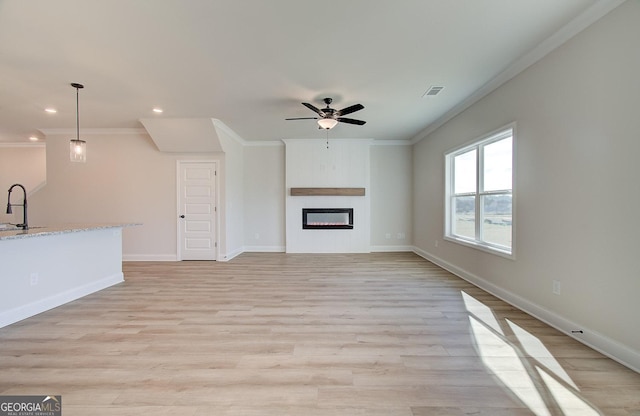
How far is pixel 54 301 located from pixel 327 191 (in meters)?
4.80

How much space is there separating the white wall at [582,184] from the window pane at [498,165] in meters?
0.29

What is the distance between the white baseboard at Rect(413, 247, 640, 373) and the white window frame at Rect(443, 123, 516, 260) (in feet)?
1.57

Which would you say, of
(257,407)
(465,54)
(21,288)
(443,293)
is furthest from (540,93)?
(21,288)

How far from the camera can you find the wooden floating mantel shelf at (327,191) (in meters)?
6.13

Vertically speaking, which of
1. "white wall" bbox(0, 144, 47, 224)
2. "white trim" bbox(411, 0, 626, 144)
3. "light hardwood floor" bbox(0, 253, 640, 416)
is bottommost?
"light hardwood floor" bbox(0, 253, 640, 416)

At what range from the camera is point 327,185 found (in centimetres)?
624

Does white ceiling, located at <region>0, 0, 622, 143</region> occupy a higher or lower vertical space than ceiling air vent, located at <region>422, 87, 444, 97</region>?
lower

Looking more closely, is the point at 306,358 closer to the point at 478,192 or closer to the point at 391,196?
the point at 478,192

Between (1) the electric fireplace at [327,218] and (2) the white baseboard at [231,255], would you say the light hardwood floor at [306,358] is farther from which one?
(1) the electric fireplace at [327,218]

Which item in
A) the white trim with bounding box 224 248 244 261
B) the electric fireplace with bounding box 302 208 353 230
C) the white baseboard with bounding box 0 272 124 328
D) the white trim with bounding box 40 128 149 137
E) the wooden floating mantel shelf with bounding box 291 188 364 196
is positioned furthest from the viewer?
the electric fireplace with bounding box 302 208 353 230

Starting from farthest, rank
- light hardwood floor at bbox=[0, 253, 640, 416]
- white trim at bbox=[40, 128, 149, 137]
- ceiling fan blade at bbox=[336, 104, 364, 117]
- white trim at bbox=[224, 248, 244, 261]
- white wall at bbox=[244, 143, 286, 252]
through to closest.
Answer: white wall at bbox=[244, 143, 286, 252] → white trim at bbox=[224, 248, 244, 261] → white trim at bbox=[40, 128, 149, 137] → ceiling fan blade at bbox=[336, 104, 364, 117] → light hardwood floor at bbox=[0, 253, 640, 416]

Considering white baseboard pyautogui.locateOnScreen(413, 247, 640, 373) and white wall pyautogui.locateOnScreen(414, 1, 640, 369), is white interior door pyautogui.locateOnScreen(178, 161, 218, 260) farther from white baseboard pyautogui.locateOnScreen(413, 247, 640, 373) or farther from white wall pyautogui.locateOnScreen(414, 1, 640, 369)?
white wall pyautogui.locateOnScreen(414, 1, 640, 369)

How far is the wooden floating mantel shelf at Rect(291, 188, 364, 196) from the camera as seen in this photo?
6133 mm

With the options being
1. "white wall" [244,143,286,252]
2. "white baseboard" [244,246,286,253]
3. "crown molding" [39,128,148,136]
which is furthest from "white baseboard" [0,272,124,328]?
"crown molding" [39,128,148,136]
